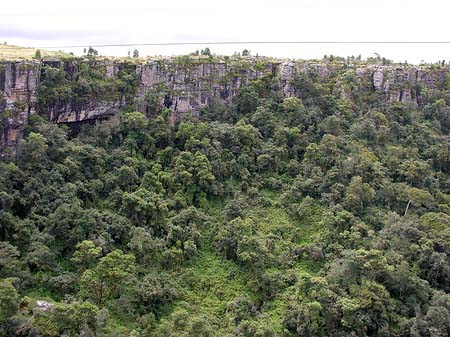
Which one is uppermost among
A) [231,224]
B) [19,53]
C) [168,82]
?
[19,53]

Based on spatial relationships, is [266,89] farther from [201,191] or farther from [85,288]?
[85,288]

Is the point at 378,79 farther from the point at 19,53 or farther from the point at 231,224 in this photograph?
the point at 19,53

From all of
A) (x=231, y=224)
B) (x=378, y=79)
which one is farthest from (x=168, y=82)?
(x=378, y=79)

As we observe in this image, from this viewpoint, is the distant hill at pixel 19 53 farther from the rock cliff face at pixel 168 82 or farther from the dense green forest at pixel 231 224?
the dense green forest at pixel 231 224

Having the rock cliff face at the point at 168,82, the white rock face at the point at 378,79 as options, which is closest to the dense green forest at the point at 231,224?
the rock cliff face at the point at 168,82

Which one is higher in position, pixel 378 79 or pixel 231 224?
pixel 378 79
